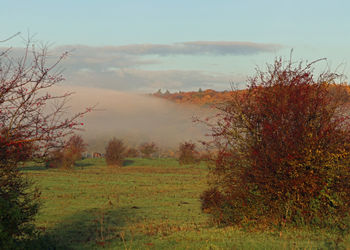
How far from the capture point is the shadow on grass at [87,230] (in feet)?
41.0

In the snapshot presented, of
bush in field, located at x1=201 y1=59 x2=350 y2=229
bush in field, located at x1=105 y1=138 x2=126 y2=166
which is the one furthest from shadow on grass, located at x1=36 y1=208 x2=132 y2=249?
bush in field, located at x1=105 y1=138 x2=126 y2=166

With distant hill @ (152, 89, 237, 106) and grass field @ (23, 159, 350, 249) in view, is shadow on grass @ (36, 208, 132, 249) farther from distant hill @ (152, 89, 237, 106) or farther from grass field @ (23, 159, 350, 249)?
distant hill @ (152, 89, 237, 106)

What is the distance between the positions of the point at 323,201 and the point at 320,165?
3.69ft

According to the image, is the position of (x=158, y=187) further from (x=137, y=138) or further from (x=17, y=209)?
(x=137, y=138)

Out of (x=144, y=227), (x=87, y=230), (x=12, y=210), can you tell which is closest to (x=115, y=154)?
(x=87, y=230)

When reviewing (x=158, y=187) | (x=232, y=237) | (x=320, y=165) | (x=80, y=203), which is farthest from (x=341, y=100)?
(x=158, y=187)

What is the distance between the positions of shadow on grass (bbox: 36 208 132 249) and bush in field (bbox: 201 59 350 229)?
158 inches

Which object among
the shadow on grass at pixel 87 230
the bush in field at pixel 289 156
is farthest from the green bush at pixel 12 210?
the bush in field at pixel 289 156

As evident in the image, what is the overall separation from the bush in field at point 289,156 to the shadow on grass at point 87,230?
158 inches

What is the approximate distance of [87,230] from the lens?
15555mm

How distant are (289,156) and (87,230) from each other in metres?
7.40

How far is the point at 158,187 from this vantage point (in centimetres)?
3347

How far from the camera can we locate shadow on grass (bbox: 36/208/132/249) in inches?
492

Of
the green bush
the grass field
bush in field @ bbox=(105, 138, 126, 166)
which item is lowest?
bush in field @ bbox=(105, 138, 126, 166)
